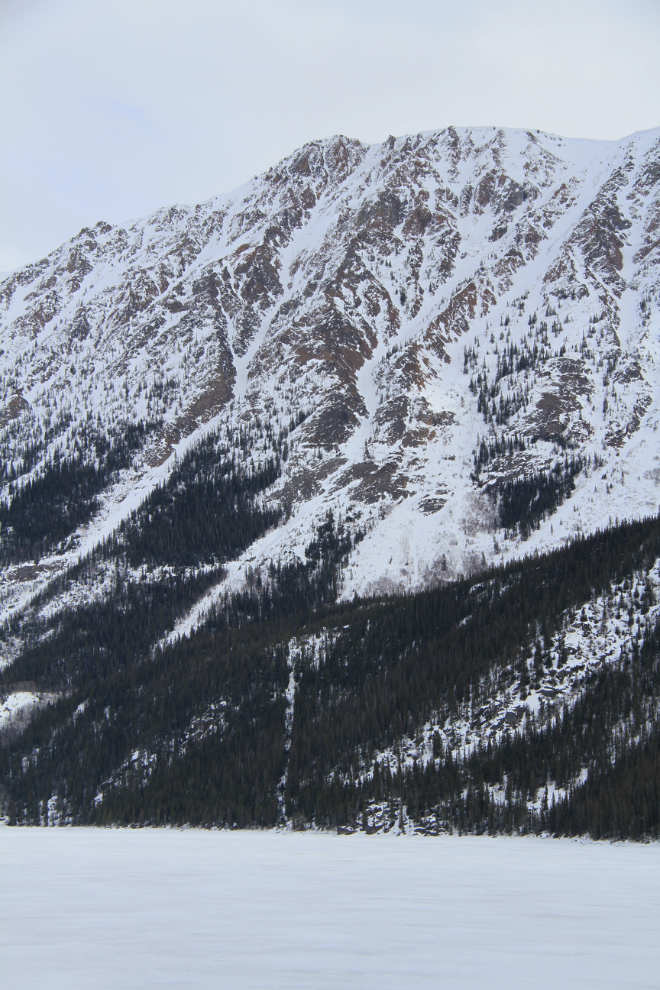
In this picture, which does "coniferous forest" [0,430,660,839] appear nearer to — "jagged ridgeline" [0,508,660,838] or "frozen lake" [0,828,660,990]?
"jagged ridgeline" [0,508,660,838]

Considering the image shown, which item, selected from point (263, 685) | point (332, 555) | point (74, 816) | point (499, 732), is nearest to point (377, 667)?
point (263, 685)

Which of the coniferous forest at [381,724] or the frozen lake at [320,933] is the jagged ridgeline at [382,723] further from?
the frozen lake at [320,933]

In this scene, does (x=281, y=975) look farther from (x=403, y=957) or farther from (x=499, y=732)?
(x=499, y=732)

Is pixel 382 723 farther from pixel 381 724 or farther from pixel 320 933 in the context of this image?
pixel 320 933

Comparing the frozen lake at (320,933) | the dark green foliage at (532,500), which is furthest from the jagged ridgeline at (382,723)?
the dark green foliage at (532,500)

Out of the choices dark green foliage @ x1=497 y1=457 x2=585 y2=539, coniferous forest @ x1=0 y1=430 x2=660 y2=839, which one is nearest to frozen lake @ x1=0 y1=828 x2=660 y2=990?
coniferous forest @ x1=0 y1=430 x2=660 y2=839
